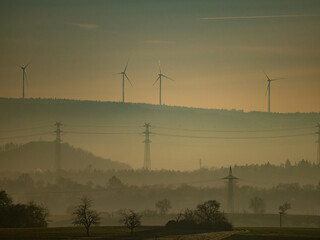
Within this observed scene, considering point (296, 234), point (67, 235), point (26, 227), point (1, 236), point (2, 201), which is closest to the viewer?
point (1, 236)

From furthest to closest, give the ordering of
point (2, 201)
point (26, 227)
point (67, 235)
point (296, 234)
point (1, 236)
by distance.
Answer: point (2, 201) < point (26, 227) < point (296, 234) < point (67, 235) < point (1, 236)

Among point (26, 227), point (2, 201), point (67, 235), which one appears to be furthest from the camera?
point (2, 201)

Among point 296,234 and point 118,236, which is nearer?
point 118,236

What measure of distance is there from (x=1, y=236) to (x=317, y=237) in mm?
61622

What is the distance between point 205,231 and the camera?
160 m

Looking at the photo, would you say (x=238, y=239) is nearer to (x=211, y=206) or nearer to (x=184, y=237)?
(x=184, y=237)

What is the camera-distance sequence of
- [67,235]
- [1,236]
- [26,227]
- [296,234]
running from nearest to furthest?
[1,236] < [67,235] < [296,234] < [26,227]

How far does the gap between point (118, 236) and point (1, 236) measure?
72.2ft

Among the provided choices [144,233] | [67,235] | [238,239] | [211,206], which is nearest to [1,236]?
[67,235]

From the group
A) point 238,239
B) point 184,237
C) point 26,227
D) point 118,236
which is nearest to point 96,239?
point 118,236

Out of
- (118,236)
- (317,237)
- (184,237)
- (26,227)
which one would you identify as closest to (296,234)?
(317,237)

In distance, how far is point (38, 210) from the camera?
18125 cm

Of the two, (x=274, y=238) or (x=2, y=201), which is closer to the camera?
(x=274, y=238)

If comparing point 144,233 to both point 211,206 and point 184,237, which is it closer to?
point 184,237
